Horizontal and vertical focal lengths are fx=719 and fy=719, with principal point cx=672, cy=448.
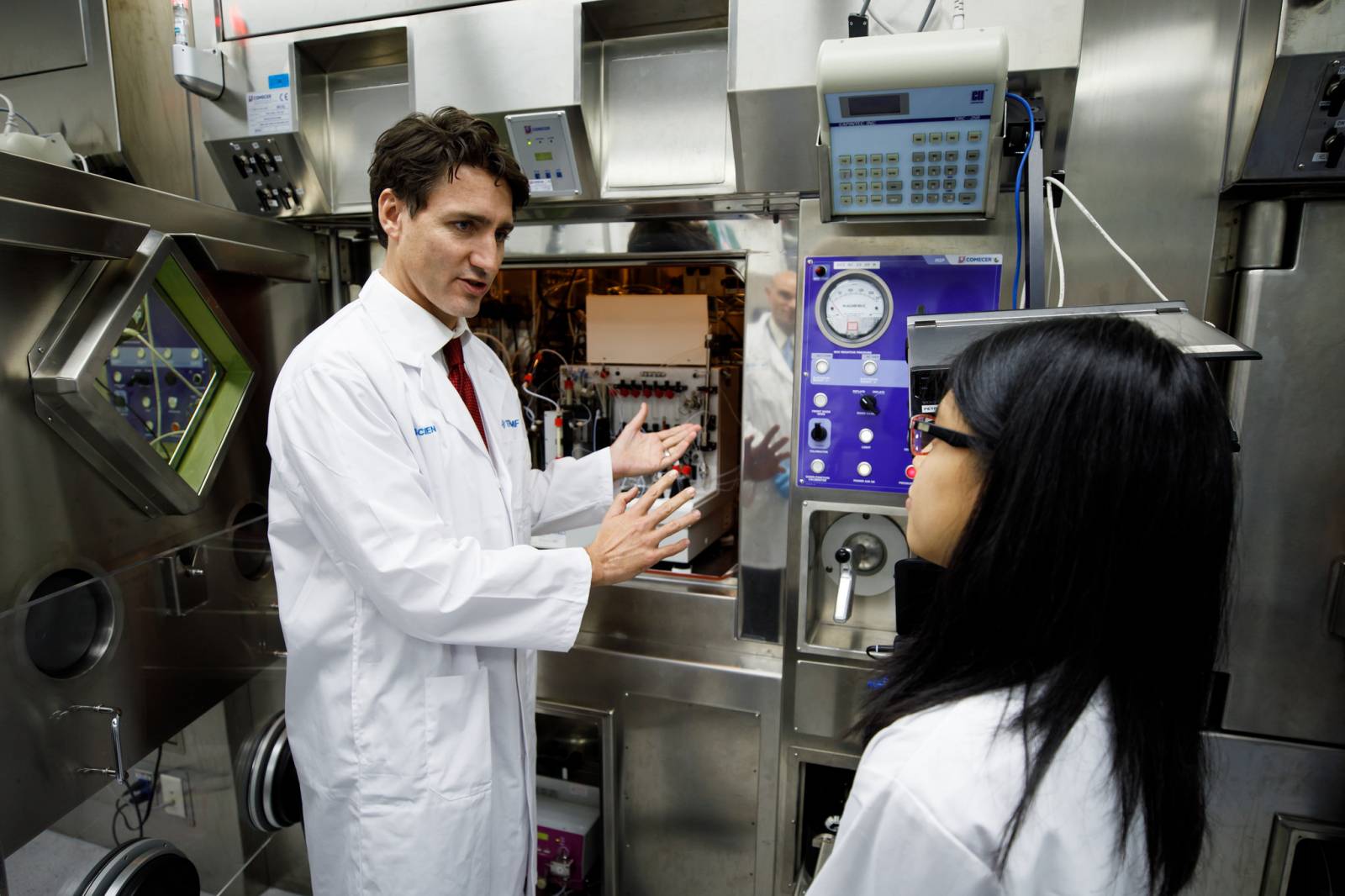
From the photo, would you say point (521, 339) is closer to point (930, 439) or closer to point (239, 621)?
point (239, 621)

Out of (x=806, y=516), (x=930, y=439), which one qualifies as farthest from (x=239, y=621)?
(x=930, y=439)

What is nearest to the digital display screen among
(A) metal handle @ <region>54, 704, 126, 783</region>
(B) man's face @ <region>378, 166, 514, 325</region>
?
(B) man's face @ <region>378, 166, 514, 325</region>

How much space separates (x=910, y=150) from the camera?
138 cm

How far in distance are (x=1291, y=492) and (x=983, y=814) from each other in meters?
1.31

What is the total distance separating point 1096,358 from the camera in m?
0.69

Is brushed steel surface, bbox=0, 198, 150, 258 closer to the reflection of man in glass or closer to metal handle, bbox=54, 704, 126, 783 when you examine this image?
metal handle, bbox=54, 704, 126, 783

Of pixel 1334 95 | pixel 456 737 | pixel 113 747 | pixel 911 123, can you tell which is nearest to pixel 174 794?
pixel 113 747

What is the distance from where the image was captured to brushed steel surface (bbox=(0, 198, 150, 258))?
3.81ft

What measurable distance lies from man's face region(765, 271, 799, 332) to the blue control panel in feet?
0.76

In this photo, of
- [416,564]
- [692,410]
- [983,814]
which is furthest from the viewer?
[692,410]

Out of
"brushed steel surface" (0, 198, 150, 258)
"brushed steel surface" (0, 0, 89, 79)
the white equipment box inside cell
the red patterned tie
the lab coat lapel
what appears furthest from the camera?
the white equipment box inside cell

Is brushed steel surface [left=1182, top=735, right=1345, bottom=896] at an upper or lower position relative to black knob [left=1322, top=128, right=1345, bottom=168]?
lower

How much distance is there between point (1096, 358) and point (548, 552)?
0.91 metres

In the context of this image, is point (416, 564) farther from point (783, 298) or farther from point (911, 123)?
point (911, 123)
